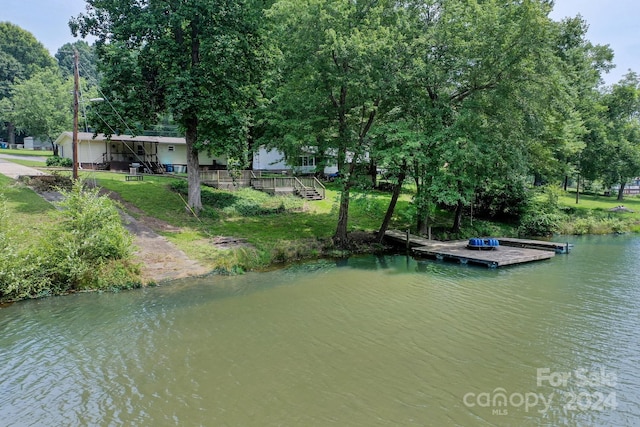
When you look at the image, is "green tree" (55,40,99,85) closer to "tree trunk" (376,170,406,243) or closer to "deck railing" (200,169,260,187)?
"deck railing" (200,169,260,187)

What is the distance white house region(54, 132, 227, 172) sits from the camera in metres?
34.9

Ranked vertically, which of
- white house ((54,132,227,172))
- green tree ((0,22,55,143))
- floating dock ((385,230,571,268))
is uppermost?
green tree ((0,22,55,143))

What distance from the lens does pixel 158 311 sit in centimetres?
1261

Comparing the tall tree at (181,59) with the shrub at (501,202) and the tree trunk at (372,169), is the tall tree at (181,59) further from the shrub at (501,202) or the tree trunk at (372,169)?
the shrub at (501,202)

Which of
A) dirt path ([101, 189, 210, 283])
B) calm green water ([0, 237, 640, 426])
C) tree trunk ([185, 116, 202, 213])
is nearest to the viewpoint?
calm green water ([0, 237, 640, 426])

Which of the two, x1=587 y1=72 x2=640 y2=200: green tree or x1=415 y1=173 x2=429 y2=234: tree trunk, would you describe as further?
x1=587 y1=72 x2=640 y2=200: green tree

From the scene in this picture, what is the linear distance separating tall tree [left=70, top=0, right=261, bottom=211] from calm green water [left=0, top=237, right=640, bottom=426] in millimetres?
9736

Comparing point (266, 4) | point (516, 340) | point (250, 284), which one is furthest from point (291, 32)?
point (516, 340)

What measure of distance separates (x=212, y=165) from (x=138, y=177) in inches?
411

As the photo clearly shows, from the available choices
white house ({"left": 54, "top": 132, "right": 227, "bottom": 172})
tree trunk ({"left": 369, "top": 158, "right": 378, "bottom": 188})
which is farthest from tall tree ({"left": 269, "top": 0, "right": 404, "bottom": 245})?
white house ({"left": 54, "top": 132, "right": 227, "bottom": 172})

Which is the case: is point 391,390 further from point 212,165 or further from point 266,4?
point 212,165

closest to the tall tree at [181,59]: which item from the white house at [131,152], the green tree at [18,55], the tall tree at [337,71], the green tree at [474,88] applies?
the tall tree at [337,71]

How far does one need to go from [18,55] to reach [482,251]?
9327cm

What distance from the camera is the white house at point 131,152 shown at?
115ft
